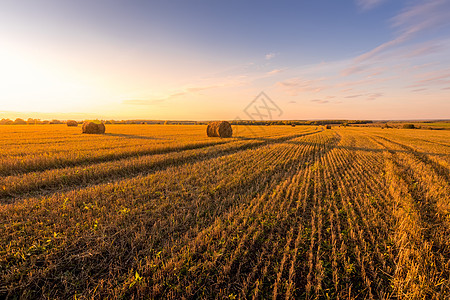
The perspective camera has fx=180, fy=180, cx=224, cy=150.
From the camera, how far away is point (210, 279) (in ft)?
9.19

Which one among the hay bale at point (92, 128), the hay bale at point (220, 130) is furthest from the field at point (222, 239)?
the hay bale at point (92, 128)

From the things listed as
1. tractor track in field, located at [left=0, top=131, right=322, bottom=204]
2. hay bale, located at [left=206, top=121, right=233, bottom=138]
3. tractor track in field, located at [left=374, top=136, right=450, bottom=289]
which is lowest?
tractor track in field, located at [left=374, top=136, right=450, bottom=289]

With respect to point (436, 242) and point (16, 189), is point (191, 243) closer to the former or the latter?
point (436, 242)

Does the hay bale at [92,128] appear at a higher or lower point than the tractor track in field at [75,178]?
higher

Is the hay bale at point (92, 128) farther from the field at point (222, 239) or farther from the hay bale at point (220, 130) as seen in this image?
the field at point (222, 239)

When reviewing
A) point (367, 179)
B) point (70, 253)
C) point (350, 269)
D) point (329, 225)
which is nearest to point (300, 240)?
point (350, 269)

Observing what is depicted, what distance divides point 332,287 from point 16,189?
363 inches

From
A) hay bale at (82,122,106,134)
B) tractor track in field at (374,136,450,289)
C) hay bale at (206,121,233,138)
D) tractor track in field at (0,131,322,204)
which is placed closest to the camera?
tractor track in field at (374,136,450,289)

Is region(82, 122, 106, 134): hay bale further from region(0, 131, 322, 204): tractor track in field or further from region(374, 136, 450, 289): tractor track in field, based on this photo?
region(374, 136, 450, 289): tractor track in field

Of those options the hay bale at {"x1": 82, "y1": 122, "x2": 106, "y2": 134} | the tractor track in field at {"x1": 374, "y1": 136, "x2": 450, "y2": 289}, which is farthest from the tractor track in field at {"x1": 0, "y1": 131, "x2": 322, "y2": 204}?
the hay bale at {"x1": 82, "y1": 122, "x2": 106, "y2": 134}

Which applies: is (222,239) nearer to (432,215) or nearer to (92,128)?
(432,215)

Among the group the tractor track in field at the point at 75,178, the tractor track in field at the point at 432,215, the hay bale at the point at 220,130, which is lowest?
the tractor track in field at the point at 432,215

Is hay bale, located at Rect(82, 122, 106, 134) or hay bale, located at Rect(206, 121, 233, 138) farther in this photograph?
hay bale, located at Rect(82, 122, 106, 134)

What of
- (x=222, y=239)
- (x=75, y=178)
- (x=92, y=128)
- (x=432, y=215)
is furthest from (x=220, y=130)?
(x=222, y=239)
